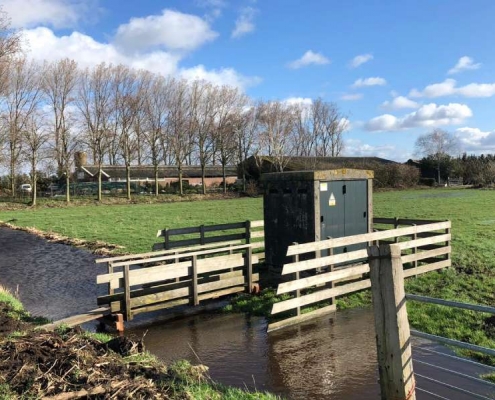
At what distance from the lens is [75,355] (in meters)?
5.09

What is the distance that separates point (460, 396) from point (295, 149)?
73.7 meters

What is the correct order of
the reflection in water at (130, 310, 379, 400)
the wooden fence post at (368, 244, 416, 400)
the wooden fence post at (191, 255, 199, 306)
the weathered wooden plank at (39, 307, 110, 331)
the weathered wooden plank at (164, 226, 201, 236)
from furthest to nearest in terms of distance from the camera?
the weathered wooden plank at (164, 226, 201, 236), the wooden fence post at (191, 255, 199, 306), the weathered wooden plank at (39, 307, 110, 331), the reflection in water at (130, 310, 379, 400), the wooden fence post at (368, 244, 416, 400)

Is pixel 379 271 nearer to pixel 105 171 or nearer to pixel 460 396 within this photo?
pixel 460 396

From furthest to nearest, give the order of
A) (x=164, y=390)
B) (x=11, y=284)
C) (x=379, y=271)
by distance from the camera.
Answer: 1. (x=11, y=284)
2. (x=164, y=390)
3. (x=379, y=271)

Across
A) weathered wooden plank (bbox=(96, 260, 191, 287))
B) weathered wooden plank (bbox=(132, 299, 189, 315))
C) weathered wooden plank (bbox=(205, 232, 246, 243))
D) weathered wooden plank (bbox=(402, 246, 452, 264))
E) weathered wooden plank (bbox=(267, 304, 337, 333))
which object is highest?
weathered wooden plank (bbox=(205, 232, 246, 243))

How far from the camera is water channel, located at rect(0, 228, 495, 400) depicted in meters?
5.37

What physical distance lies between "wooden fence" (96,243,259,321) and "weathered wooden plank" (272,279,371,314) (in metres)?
1.94

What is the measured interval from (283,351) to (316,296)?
1.73 meters

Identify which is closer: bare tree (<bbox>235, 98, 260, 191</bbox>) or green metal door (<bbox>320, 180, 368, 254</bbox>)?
green metal door (<bbox>320, 180, 368, 254</bbox>)

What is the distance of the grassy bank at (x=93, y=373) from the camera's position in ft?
14.0

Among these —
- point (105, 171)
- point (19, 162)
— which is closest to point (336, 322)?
Result: point (19, 162)

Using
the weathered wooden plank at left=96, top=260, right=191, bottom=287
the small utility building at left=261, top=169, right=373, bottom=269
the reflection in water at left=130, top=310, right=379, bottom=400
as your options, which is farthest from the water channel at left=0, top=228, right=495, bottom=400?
the small utility building at left=261, top=169, right=373, bottom=269

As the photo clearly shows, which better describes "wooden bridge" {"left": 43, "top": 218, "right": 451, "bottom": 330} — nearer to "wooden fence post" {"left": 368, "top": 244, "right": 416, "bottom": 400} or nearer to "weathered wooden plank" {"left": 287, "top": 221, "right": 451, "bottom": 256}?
"weathered wooden plank" {"left": 287, "top": 221, "right": 451, "bottom": 256}

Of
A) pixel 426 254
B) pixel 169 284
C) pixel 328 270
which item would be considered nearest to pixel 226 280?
pixel 169 284
